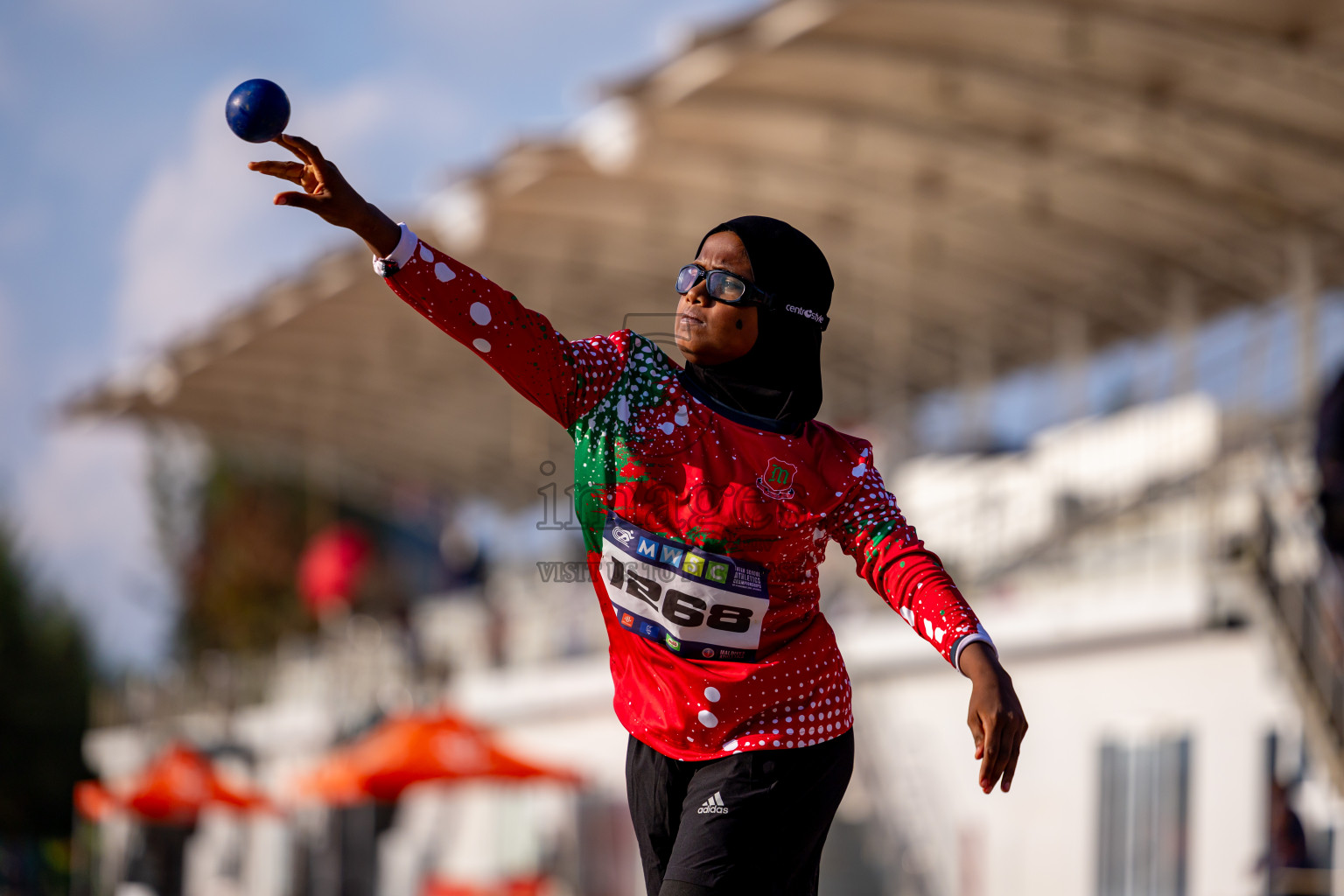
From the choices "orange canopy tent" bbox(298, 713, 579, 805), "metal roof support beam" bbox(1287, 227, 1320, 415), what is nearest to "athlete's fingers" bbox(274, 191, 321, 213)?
"orange canopy tent" bbox(298, 713, 579, 805)

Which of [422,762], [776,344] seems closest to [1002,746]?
[776,344]

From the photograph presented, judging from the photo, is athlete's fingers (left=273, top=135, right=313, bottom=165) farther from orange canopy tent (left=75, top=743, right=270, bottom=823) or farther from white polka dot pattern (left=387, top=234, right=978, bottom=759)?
orange canopy tent (left=75, top=743, right=270, bottom=823)

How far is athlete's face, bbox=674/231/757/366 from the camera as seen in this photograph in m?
3.99

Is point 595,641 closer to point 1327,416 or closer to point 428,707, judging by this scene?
point 428,707

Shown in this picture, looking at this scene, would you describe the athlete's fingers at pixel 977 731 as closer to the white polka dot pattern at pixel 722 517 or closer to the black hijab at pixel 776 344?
the white polka dot pattern at pixel 722 517

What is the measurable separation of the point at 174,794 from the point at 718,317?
2124 centimetres

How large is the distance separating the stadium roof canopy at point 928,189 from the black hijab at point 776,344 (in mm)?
10798

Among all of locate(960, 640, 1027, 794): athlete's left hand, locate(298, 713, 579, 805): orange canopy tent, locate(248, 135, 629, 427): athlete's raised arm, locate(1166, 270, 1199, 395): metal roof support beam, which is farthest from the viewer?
locate(1166, 270, 1199, 395): metal roof support beam

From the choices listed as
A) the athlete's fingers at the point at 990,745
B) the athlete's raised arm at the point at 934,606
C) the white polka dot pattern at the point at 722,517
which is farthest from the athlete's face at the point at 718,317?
the athlete's fingers at the point at 990,745

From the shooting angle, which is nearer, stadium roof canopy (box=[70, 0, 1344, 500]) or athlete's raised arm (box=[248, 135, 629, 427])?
athlete's raised arm (box=[248, 135, 629, 427])

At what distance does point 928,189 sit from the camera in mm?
19250

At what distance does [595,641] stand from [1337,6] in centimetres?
1108

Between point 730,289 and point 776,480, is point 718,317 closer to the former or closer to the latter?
point 730,289

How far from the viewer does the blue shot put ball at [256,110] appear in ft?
11.8
